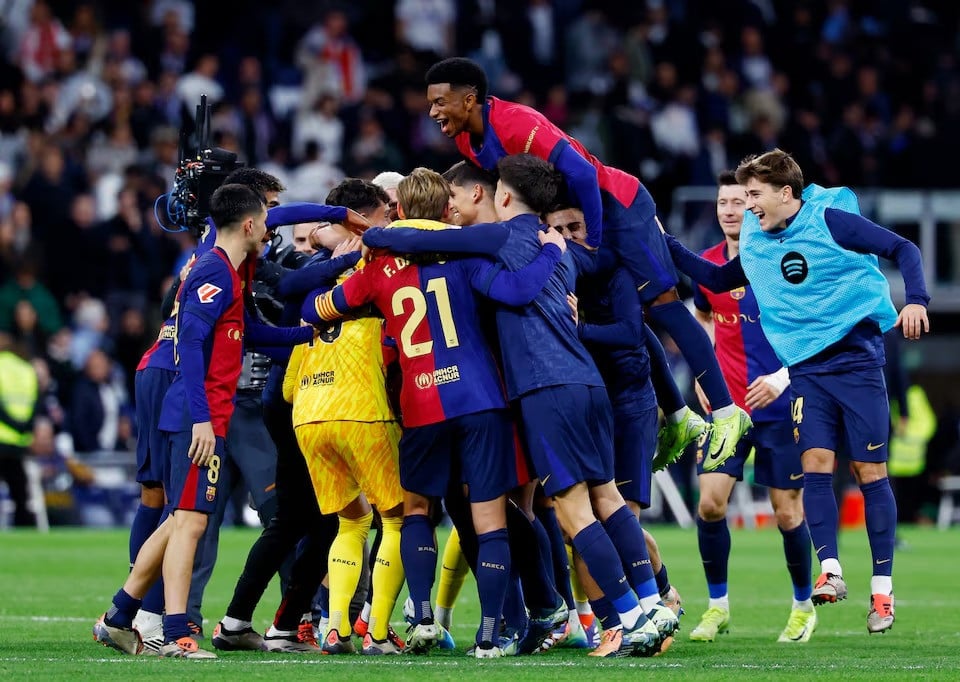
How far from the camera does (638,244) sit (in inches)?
329

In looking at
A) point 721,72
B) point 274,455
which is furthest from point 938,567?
point 721,72

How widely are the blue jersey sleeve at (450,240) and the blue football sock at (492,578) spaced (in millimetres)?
1276

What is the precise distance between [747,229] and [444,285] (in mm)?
2299

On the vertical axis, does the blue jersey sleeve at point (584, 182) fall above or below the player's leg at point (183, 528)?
above

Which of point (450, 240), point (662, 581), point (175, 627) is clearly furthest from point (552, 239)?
point (175, 627)

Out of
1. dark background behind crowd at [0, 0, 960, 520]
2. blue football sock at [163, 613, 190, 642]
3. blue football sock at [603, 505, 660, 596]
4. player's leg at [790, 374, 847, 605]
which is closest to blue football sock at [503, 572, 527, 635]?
blue football sock at [603, 505, 660, 596]

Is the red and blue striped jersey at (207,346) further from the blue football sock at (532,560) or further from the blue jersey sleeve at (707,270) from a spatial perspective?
the blue jersey sleeve at (707,270)

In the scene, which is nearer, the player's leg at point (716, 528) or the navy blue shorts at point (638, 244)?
the navy blue shorts at point (638, 244)

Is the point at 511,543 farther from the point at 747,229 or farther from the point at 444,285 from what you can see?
the point at 747,229

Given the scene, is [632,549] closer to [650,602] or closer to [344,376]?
[650,602]

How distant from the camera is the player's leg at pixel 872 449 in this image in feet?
28.8

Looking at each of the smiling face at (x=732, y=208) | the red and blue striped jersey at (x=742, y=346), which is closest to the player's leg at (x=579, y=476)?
the red and blue striped jersey at (x=742, y=346)

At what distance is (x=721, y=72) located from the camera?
23797mm

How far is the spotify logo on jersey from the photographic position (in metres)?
9.04
